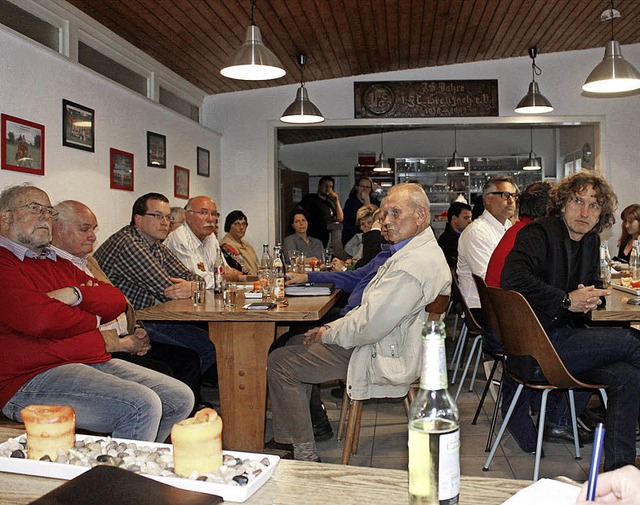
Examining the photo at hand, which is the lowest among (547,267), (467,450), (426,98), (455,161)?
(467,450)

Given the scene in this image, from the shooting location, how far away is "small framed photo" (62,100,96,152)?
4.77m

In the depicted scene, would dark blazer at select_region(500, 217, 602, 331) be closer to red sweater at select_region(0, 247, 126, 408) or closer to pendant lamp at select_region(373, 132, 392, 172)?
red sweater at select_region(0, 247, 126, 408)

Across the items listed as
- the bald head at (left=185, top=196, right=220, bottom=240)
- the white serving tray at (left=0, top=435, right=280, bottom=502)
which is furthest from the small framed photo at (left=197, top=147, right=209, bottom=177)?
the white serving tray at (left=0, top=435, right=280, bottom=502)

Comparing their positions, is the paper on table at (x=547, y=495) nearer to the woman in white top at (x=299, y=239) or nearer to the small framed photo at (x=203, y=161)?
the woman in white top at (x=299, y=239)

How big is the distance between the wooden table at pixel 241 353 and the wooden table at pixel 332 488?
6.80ft

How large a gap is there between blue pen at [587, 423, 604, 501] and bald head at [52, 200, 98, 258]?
283 centimetres

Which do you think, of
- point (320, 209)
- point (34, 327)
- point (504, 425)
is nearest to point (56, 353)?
point (34, 327)

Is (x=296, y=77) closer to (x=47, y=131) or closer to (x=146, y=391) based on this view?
(x=47, y=131)

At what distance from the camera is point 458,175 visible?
502 inches

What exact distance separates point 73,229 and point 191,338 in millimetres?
1198

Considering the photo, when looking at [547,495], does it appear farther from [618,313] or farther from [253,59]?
[253,59]

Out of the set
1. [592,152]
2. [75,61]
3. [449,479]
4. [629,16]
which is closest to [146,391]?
[449,479]

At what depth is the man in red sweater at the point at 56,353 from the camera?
2367mm

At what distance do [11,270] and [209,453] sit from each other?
1647mm
